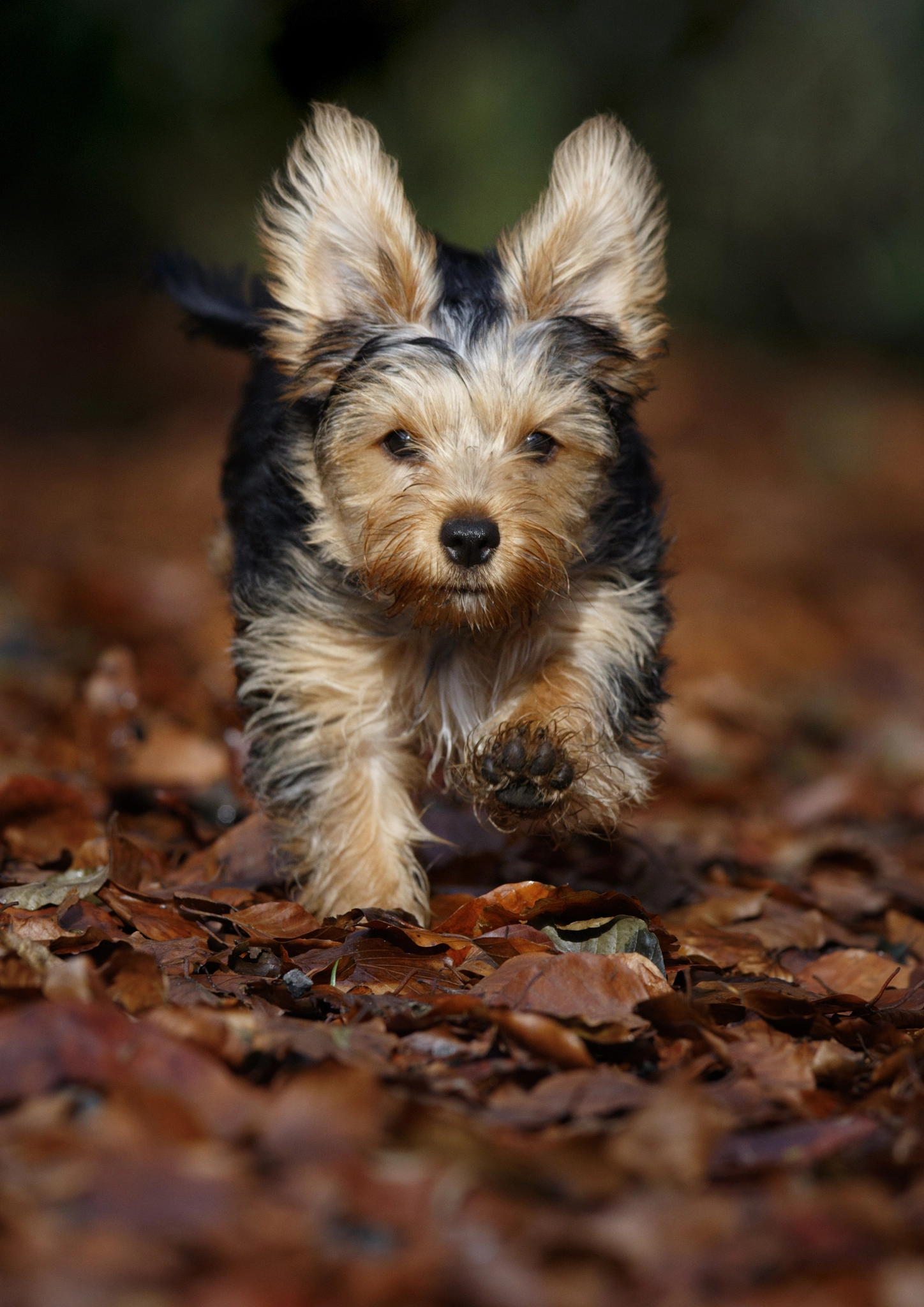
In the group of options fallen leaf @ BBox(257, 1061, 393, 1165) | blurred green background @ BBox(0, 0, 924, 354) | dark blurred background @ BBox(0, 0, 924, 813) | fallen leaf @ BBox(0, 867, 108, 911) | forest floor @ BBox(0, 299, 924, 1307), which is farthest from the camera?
blurred green background @ BBox(0, 0, 924, 354)

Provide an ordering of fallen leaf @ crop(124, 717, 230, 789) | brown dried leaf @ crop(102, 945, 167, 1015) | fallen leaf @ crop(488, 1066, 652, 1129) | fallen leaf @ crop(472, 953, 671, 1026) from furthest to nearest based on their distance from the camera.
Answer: fallen leaf @ crop(124, 717, 230, 789), fallen leaf @ crop(472, 953, 671, 1026), brown dried leaf @ crop(102, 945, 167, 1015), fallen leaf @ crop(488, 1066, 652, 1129)

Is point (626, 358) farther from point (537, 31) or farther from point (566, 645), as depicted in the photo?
point (537, 31)

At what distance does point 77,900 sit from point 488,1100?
66.4 inches

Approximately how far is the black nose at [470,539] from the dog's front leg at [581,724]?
1.90ft

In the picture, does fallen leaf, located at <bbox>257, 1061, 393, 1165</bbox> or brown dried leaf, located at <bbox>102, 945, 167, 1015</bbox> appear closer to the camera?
fallen leaf, located at <bbox>257, 1061, 393, 1165</bbox>

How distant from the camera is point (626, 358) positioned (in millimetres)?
4781

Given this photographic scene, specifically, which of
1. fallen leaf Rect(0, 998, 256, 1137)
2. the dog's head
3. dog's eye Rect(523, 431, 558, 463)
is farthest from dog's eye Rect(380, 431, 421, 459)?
fallen leaf Rect(0, 998, 256, 1137)

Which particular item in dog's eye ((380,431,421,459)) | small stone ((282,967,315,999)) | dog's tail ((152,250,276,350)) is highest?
dog's tail ((152,250,276,350))

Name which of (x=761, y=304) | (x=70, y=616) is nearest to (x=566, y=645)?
(x=70, y=616)

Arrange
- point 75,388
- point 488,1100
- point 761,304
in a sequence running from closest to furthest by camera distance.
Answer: point 488,1100
point 75,388
point 761,304

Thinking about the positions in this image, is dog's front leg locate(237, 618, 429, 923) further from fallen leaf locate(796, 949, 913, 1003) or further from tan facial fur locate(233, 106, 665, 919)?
fallen leaf locate(796, 949, 913, 1003)

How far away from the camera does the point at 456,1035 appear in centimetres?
345

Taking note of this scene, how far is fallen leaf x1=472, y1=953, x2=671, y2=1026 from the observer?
3.62 metres

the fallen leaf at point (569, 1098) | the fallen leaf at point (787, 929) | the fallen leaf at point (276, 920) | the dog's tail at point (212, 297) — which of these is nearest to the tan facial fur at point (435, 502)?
the fallen leaf at point (276, 920)
